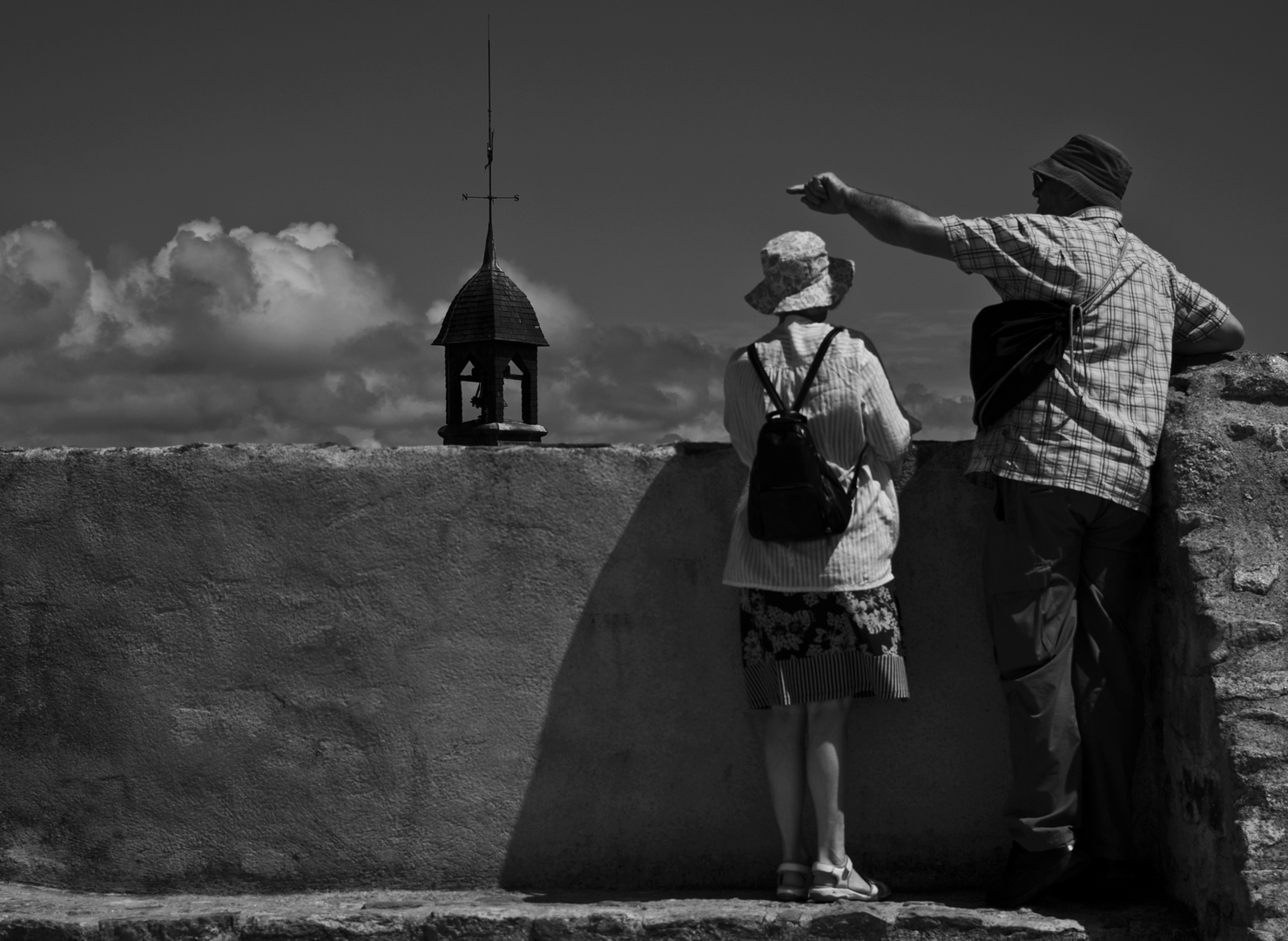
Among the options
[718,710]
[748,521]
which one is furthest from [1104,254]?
[718,710]

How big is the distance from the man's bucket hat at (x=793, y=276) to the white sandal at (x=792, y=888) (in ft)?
4.47

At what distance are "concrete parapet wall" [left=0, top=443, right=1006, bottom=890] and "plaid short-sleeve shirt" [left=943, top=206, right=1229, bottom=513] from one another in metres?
0.41

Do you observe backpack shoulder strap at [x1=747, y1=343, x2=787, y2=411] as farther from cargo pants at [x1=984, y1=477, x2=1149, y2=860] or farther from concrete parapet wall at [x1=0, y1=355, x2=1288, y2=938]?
cargo pants at [x1=984, y1=477, x2=1149, y2=860]

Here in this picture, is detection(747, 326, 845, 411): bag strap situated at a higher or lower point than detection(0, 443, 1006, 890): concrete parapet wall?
higher

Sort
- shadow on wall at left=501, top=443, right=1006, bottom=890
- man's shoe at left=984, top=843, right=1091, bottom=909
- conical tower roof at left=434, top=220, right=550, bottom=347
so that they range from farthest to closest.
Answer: conical tower roof at left=434, top=220, right=550, bottom=347, shadow on wall at left=501, top=443, right=1006, bottom=890, man's shoe at left=984, top=843, right=1091, bottom=909

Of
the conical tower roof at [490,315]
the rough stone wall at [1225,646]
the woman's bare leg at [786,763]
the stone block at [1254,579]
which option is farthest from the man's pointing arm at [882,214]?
the conical tower roof at [490,315]

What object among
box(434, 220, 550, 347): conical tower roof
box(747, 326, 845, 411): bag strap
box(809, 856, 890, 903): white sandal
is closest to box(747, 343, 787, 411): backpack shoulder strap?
box(747, 326, 845, 411): bag strap

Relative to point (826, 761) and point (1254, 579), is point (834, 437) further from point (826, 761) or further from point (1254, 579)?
point (1254, 579)

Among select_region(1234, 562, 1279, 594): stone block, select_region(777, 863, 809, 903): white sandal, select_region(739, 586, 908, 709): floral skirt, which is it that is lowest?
select_region(777, 863, 809, 903): white sandal

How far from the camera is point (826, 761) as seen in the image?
3525 mm

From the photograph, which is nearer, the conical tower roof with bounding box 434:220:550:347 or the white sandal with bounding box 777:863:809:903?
the white sandal with bounding box 777:863:809:903

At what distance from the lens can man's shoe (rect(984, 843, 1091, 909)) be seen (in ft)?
11.6

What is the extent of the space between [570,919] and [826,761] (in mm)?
731

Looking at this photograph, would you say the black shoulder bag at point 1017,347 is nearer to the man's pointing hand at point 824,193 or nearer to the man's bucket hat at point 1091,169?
the man's bucket hat at point 1091,169
